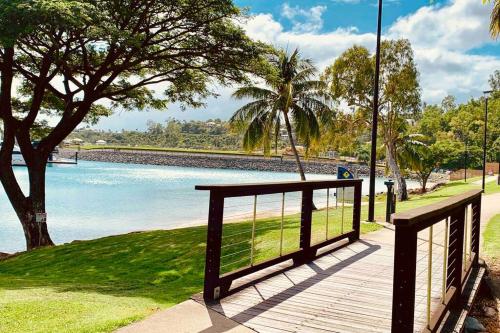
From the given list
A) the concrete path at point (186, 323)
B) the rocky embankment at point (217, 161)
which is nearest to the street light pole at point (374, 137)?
the concrete path at point (186, 323)

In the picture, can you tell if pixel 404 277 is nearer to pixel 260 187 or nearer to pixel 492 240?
pixel 260 187

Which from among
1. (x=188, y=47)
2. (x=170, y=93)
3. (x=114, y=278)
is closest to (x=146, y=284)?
(x=114, y=278)

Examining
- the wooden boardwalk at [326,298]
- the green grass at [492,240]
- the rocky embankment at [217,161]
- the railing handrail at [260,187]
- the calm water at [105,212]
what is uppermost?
the railing handrail at [260,187]

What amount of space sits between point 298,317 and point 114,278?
5.95 meters

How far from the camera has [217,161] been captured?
112000 mm

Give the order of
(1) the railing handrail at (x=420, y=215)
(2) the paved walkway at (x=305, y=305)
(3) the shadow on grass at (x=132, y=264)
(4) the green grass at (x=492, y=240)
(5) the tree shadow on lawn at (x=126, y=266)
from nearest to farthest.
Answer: (1) the railing handrail at (x=420, y=215) < (2) the paved walkway at (x=305, y=305) < (5) the tree shadow on lawn at (x=126, y=266) < (3) the shadow on grass at (x=132, y=264) < (4) the green grass at (x=492, y=240)

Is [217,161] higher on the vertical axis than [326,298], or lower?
lower

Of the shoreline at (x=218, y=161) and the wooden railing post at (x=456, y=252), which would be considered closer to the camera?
the wooden railing post at (x=456, y=252)

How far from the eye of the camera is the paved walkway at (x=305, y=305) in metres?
4.46

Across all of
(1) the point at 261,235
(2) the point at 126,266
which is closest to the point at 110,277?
(2) the point at 126,266

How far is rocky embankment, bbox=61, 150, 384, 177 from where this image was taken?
102000 mm

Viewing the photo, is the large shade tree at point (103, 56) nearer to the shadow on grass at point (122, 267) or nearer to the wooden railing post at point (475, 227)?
the shadow on grass at point (122, 267)

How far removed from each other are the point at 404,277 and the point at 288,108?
70.9ft

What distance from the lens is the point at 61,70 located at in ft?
57.3
